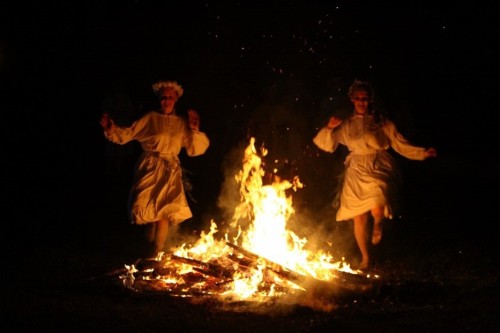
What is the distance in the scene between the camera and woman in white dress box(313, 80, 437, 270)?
7484mm

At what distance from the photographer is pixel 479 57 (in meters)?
16.3

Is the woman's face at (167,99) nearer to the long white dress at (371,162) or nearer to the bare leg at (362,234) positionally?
the long white dress at (371,162)

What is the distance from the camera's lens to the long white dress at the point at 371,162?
7.48m

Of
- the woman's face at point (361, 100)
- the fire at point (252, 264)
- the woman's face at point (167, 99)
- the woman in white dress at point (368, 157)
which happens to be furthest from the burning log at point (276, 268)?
the woman's face at point (361, 100)

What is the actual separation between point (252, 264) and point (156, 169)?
1.75 metres

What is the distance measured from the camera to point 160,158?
24.9 feet

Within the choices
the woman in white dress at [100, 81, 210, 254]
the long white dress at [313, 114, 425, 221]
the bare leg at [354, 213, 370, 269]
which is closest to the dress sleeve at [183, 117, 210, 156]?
the woman in white dress at [100, 81, 210, 254]

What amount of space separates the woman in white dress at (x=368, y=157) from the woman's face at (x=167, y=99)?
205 centimetres

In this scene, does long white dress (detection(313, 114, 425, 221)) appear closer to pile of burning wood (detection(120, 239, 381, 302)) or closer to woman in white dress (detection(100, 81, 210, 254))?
pile of burning wood (detection(120, 239, 381, 302))

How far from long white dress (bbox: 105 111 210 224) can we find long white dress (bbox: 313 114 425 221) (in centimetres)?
216

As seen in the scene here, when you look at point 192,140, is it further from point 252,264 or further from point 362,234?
point 362,234

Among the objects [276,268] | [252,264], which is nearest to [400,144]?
[276,268]

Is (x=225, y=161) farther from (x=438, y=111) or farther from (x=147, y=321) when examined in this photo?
(x=147, y=321)

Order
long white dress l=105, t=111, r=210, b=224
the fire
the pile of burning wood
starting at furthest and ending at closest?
long white dress l=105, t=111, r=210, b=224 < the fire < the pile of burning wood
